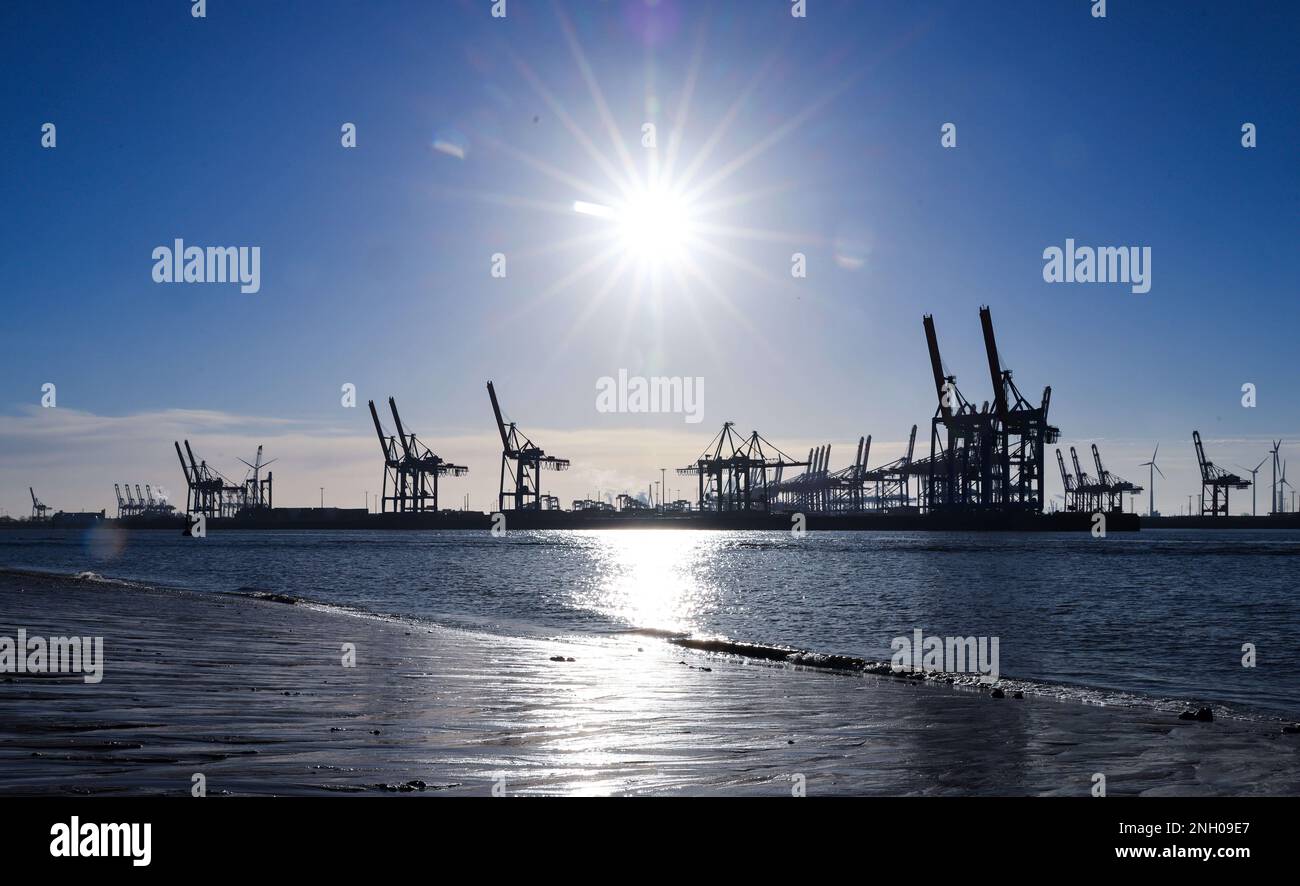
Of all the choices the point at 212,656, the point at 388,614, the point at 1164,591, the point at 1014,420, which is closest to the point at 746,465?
the point at 1014,420

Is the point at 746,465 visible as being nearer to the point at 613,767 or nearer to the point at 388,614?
the point at 388,614

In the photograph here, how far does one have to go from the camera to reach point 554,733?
7.80 m
